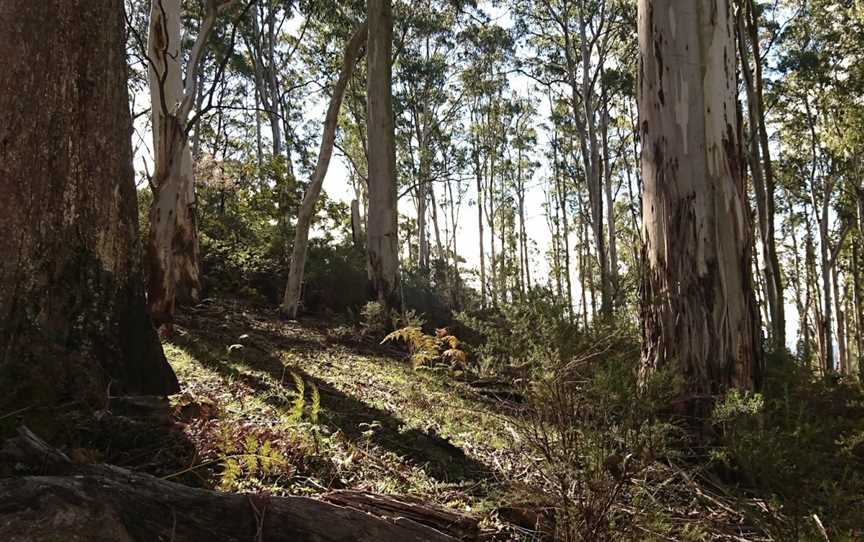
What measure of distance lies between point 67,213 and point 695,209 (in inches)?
134

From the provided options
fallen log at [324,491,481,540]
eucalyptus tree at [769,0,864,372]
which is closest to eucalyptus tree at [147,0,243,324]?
fallen log at [324,491,481,540]

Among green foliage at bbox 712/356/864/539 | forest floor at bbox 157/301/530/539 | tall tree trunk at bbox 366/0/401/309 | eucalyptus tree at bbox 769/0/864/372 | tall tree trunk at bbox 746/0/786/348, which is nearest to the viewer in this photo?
green foliage at bbox 712/356/864/539

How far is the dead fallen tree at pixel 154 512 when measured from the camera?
4.48ft

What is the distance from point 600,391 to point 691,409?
1.73m

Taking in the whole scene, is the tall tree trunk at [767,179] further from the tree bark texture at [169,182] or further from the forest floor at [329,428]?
the tree bark texture at [169,182]

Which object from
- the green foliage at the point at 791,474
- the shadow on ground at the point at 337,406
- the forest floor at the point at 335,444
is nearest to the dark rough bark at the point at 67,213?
the forest floor at the point at 335,444

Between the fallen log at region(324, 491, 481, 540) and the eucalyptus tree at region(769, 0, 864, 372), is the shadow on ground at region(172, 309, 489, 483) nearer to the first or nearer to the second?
the fallen log at region(324, 491, 481, 540)

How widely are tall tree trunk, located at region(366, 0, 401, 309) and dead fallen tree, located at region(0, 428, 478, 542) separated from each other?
22.6ft

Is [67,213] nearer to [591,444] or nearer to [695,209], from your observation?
[591,444]

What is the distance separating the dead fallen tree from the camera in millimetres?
1365

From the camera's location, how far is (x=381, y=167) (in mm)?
9156

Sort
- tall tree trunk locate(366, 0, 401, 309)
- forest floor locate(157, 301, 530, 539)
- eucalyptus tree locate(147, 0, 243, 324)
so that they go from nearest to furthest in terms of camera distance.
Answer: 1. forest floor locate(157, 301, 530, 539)
2. eucalyptus tree locate(147, 0, 243, 324)
3. tall tree trunk locate(366, 0, 401, 309)

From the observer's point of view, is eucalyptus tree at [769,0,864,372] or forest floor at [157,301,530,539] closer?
forest floor at [157,301,530,539]

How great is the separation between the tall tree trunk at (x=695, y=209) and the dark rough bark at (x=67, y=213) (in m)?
2.89
